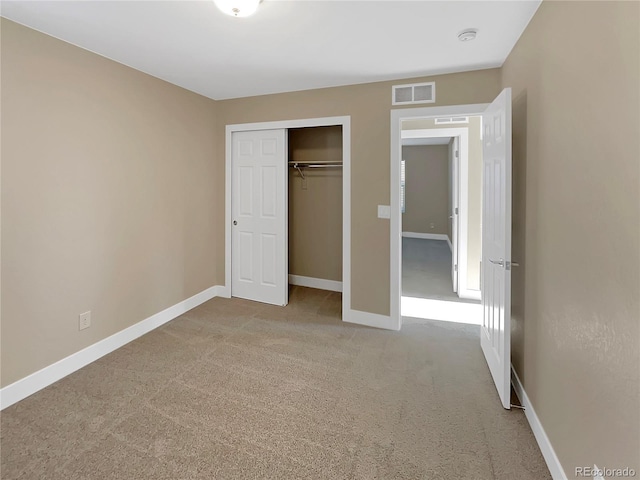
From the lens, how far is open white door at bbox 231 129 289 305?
13.6 feet

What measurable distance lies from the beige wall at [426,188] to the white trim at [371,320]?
6.73 meters

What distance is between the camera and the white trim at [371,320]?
11.6 ft

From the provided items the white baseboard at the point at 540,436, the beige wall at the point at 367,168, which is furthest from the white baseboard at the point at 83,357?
the white baseboard at the point at 540,436

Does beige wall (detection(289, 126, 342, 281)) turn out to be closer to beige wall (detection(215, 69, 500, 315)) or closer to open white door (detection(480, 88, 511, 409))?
beige wall (detection(215, 69, 500, 315))

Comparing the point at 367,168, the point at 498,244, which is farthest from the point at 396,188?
the point at 498,244

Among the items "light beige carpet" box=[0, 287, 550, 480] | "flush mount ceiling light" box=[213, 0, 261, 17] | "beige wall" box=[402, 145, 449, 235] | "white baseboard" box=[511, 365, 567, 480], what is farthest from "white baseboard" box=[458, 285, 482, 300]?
"beige wall" box=[402, 145, 449, 235]

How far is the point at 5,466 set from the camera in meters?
1.75

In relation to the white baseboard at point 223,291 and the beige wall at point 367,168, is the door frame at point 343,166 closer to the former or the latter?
the beige wall at point 367,168

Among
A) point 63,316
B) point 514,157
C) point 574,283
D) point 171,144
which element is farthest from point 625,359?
point 171,144

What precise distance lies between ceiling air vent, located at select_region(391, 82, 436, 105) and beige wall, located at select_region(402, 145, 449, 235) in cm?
660

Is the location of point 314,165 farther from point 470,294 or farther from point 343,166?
point 470,294

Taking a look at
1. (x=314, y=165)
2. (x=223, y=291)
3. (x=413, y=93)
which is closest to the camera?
(x=413, y=93)

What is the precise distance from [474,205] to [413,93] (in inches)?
76.4

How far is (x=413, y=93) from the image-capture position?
3326 millimetres
